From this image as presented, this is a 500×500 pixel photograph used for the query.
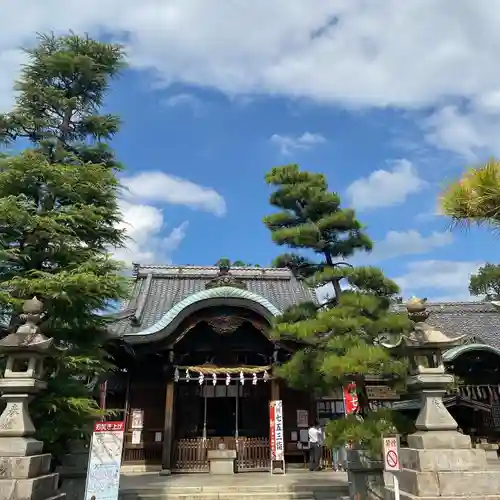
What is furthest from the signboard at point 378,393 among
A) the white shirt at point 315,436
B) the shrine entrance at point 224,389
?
the shrine entrance at point 224,389

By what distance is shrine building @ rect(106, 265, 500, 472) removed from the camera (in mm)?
15578

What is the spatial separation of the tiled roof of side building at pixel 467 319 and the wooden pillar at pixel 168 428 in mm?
12234

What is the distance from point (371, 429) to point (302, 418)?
8395 mm

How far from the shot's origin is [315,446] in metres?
15.6

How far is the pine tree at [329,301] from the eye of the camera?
29.9 ft

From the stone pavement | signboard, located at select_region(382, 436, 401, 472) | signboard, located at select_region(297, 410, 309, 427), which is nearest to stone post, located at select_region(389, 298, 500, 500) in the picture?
signboard, located at select_region(382, 436, 401, 472)

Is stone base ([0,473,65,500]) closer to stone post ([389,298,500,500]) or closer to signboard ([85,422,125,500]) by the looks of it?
signboard ([85,422,125,500])

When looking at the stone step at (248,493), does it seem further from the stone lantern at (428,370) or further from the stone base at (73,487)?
the stone lantern at (428,370)

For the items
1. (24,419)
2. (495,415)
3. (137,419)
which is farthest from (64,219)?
(495,415)

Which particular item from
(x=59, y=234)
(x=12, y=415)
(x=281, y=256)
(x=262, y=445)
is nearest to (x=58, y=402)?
(x=12, y=415)

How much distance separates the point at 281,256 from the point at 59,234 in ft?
17.5

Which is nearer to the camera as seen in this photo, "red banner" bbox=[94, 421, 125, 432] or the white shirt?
"red banner" bbox=[94, 421, 125, 432]

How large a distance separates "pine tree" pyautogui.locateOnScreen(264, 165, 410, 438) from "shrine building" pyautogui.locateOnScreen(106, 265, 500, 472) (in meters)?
4.81

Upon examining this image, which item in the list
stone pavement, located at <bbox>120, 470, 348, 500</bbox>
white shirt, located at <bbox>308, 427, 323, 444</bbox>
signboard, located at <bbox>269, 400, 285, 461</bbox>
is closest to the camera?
stone pavement, located at <bbox>120, 470, 348, 500</bbox>
